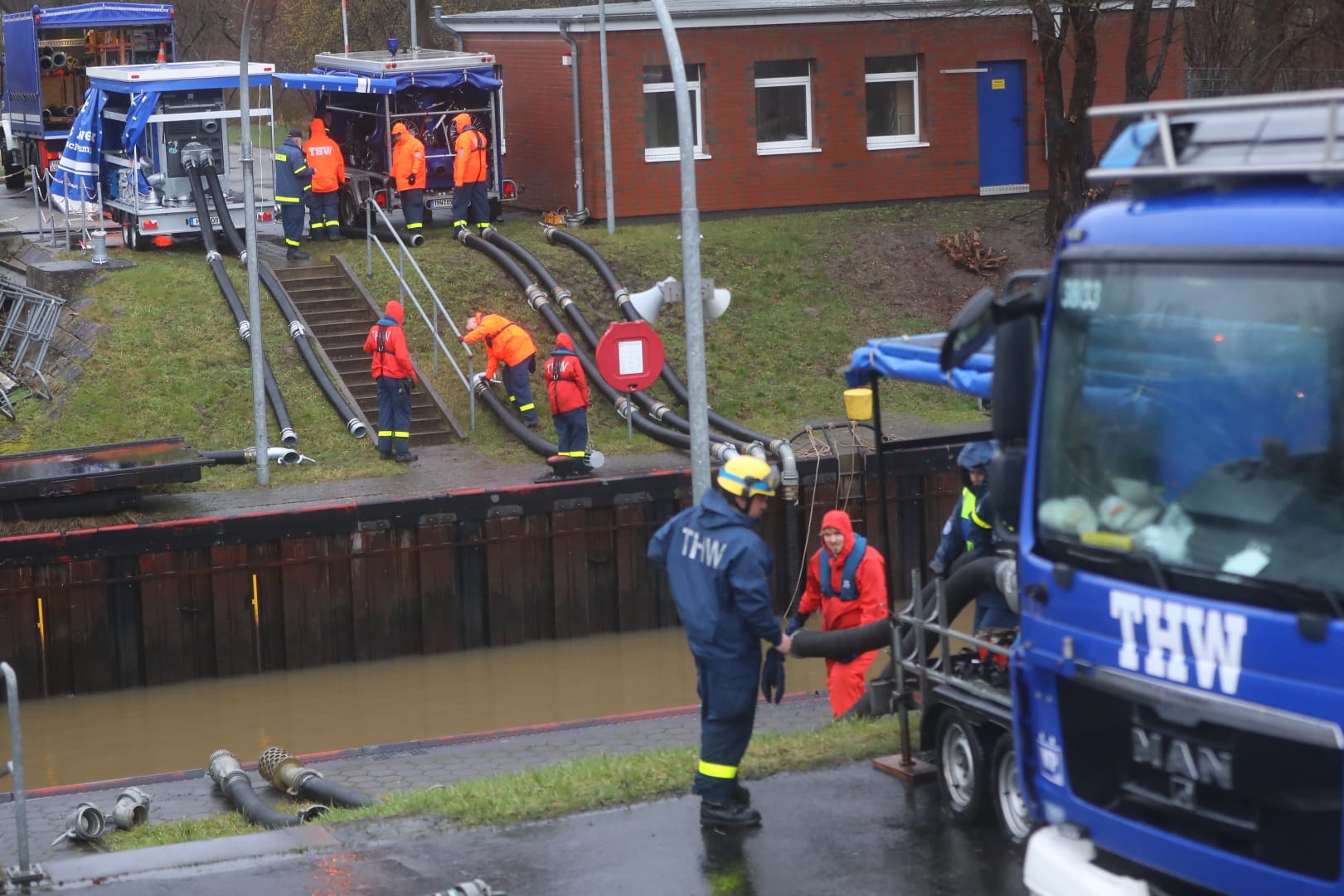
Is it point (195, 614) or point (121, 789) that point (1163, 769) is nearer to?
point (121, 789)

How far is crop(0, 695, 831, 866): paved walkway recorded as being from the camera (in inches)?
424

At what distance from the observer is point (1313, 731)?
4902mm

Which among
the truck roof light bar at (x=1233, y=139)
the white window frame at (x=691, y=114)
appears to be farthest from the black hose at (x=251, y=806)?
the white window frame at (x=691, y=114)

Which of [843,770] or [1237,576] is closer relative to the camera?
[1237,576]

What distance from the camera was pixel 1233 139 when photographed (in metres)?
5.64

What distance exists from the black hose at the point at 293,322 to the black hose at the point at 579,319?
3557 mm

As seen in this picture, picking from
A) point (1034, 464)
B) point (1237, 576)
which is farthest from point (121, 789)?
point (1237, 576)

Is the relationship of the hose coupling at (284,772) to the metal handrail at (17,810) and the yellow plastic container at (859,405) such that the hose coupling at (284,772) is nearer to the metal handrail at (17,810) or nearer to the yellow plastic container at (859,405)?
the metal handrail at (17,810)

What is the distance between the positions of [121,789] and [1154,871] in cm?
831

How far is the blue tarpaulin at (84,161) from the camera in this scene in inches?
966

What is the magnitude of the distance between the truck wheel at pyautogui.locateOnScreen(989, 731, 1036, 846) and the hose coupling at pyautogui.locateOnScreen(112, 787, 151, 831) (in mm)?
5437

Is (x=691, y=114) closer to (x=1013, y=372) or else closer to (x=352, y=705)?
(x=352, y=705)

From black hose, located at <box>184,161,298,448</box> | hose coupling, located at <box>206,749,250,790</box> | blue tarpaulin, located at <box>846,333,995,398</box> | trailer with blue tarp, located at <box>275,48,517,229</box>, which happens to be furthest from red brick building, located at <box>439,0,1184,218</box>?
blue tarpaulin, located at <box>846,333,995,398</box>

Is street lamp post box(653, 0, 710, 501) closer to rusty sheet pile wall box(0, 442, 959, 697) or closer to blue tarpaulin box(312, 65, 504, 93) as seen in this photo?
rusty sheet pile wall box(0, 442, 959, 697)
